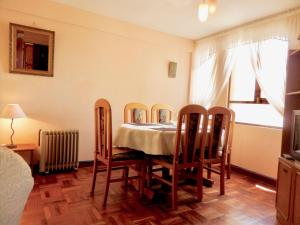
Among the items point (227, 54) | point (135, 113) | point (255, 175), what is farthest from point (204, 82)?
point (255, 175)

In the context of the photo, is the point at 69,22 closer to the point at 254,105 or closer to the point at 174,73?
the point at 174,73

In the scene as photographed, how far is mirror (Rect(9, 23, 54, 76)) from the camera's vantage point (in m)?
2.95

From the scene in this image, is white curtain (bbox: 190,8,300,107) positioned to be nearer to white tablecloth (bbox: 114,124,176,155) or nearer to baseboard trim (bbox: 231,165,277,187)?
baseboard trim (bbox: 231,165,277,187)

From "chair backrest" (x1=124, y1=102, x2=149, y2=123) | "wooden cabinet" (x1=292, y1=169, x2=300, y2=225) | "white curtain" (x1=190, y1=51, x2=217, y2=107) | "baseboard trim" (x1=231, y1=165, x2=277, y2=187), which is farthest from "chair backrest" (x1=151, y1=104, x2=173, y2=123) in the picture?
"wooden cabinet" (x1=292, y1=169, x2=300, y2=225)

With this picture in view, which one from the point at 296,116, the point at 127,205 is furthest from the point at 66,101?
the point at 296,116

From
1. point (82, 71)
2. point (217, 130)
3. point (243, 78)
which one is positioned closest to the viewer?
point (217, 130)

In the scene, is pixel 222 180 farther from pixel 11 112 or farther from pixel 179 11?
pixel 11 112

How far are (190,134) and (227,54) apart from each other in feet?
7.25

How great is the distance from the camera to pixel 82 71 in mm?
3451

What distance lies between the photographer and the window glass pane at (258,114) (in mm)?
3273

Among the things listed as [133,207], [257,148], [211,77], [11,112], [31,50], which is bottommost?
[133,207]

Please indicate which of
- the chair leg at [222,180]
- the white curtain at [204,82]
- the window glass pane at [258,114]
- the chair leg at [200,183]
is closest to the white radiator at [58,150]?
the chair leg at [200,183]

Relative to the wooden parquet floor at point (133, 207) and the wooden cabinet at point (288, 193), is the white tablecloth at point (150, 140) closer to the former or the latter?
the wooden parquet floor at point (133, 207)

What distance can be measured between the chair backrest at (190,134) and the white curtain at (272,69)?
1344 mm
